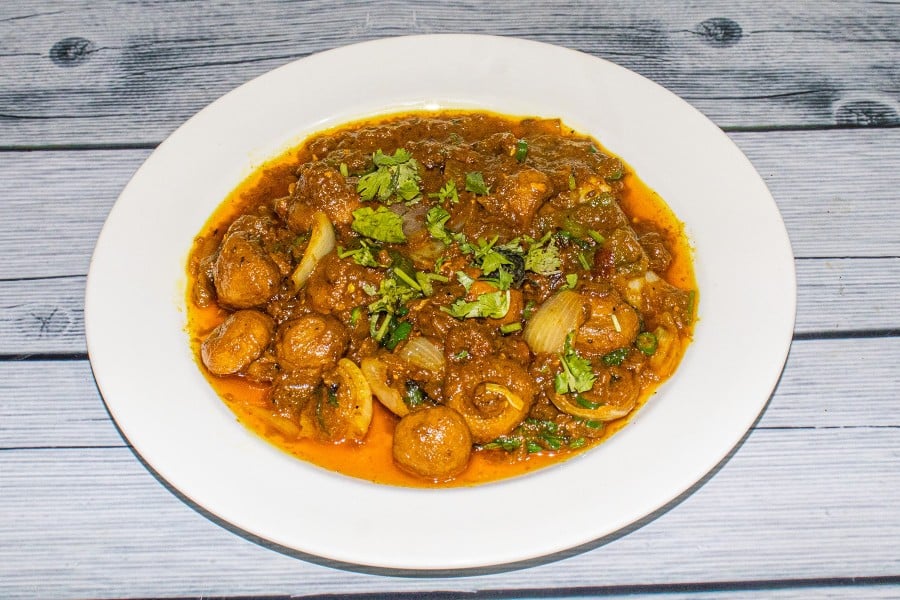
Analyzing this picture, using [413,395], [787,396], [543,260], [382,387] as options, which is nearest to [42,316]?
[382,387]

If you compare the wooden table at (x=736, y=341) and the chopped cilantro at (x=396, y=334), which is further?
the chopped cilantro at (x=396, y=334)

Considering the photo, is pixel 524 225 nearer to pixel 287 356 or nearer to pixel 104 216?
pixel 287 356

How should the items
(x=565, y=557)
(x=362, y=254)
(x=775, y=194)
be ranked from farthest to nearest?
1. (x=775, y=194)
2. (x=362, y=254)
3. (x=565, y=557)

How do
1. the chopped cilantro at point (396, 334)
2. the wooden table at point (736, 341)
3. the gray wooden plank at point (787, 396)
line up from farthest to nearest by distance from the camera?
the gray wooden plank at point (787, 396) < the chopped cilantro at point (396, 334) < the wooden table at point (736, 341)

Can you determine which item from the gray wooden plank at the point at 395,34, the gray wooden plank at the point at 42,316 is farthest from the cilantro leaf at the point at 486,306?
the gray wooden plank at the point at 395,34

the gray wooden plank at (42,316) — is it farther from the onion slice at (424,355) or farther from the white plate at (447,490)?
the onion slice at (424,355)

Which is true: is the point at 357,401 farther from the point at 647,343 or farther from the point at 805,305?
the point at 805,305

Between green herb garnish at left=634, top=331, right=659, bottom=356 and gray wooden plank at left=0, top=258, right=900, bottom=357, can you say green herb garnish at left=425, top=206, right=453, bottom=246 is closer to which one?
green herb garnish at left=634, top=331, right=659, bottom=356

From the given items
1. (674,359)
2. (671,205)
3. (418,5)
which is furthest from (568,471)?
(418,5)
